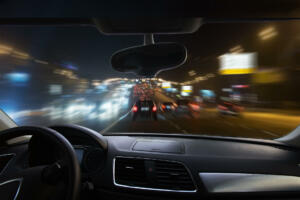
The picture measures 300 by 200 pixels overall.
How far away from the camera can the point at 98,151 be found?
2457mm

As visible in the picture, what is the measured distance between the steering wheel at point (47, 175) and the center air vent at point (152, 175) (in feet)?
2.48

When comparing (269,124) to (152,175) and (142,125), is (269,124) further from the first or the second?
(152,175)

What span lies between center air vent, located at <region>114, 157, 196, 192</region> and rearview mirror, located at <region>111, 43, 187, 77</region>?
36.2 inches

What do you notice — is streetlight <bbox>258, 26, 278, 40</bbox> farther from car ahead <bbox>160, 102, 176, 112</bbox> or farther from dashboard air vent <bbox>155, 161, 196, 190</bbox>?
dashboard air vent <bbox>155, 161, 196, 190</bbox>

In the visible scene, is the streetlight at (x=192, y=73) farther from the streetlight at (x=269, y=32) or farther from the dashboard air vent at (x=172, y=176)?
the dashboard air vent at (x=172, y=176)

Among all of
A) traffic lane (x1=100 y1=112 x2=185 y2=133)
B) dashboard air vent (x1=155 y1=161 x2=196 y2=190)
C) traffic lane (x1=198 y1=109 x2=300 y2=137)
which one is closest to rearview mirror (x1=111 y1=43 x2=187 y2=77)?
dashboard air vent (x1=155 y1=161 x2=196 y2=190)

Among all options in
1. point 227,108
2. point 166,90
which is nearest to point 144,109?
point 166,90

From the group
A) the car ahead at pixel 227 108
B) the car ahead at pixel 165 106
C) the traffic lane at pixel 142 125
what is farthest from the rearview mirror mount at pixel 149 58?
the car ahead at pixel 227 108

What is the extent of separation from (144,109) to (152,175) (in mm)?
1406

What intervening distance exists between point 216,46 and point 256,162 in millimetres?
2107

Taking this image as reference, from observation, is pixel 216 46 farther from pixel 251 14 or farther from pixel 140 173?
pixel 140 173

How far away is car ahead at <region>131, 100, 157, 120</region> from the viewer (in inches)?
135

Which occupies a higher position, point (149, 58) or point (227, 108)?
point (149, 58)

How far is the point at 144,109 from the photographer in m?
3.59
